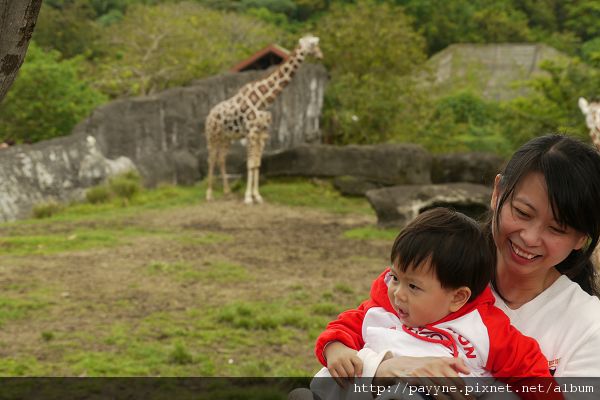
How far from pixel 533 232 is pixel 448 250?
0.75 feet

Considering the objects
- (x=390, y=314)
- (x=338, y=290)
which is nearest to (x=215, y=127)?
(x=338, y=290)

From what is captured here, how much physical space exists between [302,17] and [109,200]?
20.9 m

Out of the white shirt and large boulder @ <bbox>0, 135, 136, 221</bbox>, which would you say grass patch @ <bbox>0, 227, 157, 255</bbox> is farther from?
the white shirt

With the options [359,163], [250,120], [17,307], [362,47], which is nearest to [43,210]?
[250,120]

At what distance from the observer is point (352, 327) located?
2.14 m

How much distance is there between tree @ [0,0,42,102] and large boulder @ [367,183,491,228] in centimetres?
791

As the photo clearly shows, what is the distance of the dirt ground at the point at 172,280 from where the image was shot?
581cm

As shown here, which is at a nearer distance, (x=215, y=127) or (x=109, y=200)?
(x=109, y=200)

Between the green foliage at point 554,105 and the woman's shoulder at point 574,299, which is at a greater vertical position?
the woman's shoulder at point 574,299

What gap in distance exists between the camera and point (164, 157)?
1343 cm

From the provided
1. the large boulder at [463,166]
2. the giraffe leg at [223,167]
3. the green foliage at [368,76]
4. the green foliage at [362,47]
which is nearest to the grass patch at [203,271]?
the giraffe leg at [223,167]

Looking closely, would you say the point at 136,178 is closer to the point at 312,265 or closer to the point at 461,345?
the point at 312,265

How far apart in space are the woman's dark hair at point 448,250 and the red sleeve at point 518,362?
4.9 inches

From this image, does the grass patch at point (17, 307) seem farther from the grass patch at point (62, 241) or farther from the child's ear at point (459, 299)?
the child's ear at point (459, 299)
